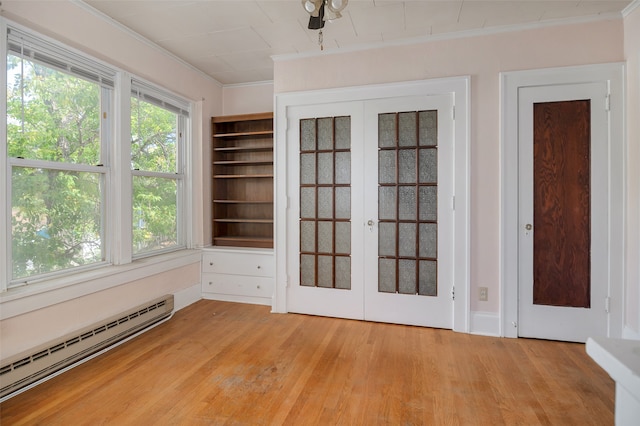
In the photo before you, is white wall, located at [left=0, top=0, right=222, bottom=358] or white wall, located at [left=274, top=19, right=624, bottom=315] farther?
white wall, located at [left=274, top=19, right=624, bottom=315]

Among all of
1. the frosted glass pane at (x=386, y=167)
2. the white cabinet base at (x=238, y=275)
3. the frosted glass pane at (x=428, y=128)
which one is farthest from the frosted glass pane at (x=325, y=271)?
the frosted glass pane at (x=428, y=128)

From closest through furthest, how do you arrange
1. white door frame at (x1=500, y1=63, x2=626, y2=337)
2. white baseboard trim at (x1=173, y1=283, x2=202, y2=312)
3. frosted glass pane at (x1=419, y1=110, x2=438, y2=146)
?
white door frame at (x1=500, y1=63, x2=626, y2=337) → frosted glass pane at (x1=419, y1=110, x2=438, y2=146) → white baseboard trim at (x1=173, y1=283, x2=202, y2=312)

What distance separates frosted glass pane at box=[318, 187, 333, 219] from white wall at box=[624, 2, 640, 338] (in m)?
2.41

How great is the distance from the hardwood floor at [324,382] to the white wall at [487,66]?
Result: 2.29 feet

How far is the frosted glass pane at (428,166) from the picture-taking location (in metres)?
3.00

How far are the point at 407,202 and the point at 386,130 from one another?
711 millimetres

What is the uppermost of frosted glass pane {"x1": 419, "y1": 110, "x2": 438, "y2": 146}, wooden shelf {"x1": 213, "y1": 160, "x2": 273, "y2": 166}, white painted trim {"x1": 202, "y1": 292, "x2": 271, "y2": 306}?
frosted glass pane {"x1": 419, "y1": 110, "x2": 438, "y2": 146}

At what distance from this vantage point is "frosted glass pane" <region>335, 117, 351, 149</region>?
10.6 feet

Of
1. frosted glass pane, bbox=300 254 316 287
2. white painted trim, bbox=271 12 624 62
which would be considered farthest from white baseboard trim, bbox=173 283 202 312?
white painted trim, bbox=271 12 624 62

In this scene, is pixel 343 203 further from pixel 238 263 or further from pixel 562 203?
pixel 562 203

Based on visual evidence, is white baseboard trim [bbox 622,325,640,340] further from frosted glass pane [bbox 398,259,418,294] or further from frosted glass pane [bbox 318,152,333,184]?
frosted glass pane [bbox 318,152,333,184]

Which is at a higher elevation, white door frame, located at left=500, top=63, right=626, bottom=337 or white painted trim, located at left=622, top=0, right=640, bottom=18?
Answer: white painted trim, located at left=622, top=0, right=640, bottom=18

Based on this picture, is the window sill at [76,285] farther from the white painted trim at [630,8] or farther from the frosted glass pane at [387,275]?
the white painted trim at [630,8]

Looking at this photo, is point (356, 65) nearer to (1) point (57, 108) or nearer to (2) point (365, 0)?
(2) point (365, 0)
